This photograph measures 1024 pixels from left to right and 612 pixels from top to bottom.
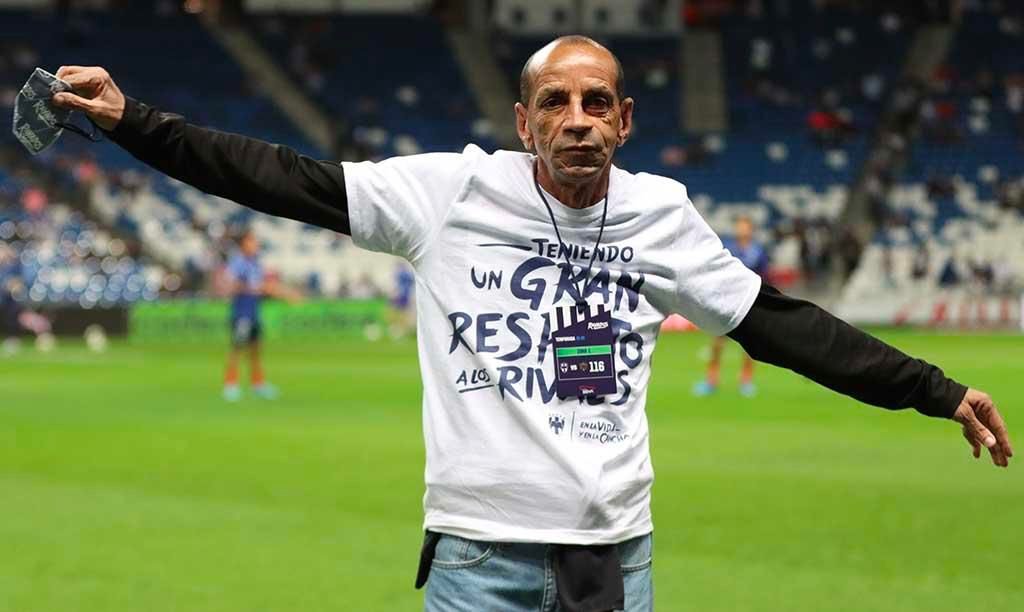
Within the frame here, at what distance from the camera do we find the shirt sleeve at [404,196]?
3.87 metres

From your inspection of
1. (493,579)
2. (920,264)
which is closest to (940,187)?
(920,264)

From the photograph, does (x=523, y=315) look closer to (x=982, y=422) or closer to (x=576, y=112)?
(x=576, y=112)

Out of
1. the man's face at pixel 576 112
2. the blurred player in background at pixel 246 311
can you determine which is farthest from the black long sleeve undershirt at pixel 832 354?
the blurred player in background at pixel 246 311

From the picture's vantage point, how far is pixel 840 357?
4051 mm

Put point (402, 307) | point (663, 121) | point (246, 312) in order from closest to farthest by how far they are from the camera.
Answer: point (246, 312)
point (402, 307)
point (663, 121)

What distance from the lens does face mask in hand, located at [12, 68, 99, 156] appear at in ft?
12.1

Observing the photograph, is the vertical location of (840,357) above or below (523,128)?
below

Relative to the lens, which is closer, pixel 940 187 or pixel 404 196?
pixel 404 196

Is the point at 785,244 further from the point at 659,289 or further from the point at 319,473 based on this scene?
the point at 659,289

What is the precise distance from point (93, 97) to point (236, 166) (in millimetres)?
355

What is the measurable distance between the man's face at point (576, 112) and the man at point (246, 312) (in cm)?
1822

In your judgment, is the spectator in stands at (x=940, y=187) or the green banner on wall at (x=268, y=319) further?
the spectator in stands at (x=940, y=187)

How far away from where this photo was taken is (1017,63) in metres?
51.0

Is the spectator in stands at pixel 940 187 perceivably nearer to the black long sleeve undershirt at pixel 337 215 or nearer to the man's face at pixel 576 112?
the black long sleeve undershirt at pixel 337 215
